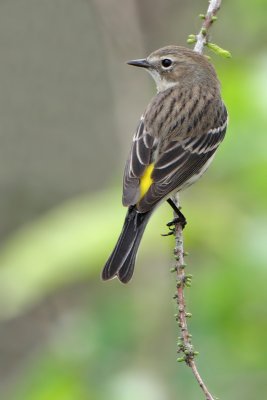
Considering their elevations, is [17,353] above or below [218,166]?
above

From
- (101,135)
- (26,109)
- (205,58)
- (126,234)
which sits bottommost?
(126,234)

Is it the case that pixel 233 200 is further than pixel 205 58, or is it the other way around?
pixel 205 58

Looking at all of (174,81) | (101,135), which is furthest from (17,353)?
(174,81)

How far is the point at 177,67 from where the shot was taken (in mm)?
6359

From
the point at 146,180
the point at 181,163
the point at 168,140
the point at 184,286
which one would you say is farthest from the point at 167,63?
the point at 184,286

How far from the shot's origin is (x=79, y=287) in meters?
9.60

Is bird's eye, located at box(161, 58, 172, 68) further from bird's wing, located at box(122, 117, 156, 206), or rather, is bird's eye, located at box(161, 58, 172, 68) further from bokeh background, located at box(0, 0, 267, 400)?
bird's wing, located at box(122, 117, 156, 206)

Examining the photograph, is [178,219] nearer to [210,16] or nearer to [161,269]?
[161,269]

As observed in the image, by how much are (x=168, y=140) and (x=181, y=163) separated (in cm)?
26

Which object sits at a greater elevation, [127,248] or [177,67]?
[177,67]

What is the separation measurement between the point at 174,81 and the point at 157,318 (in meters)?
1.76

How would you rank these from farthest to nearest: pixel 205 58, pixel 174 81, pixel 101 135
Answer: pixel 101 135 < pixel 174 81 < pixel 205 58

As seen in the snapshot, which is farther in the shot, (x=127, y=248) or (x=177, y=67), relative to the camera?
(x=177, y=67)

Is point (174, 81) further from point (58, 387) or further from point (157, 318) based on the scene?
point (58, 387)
